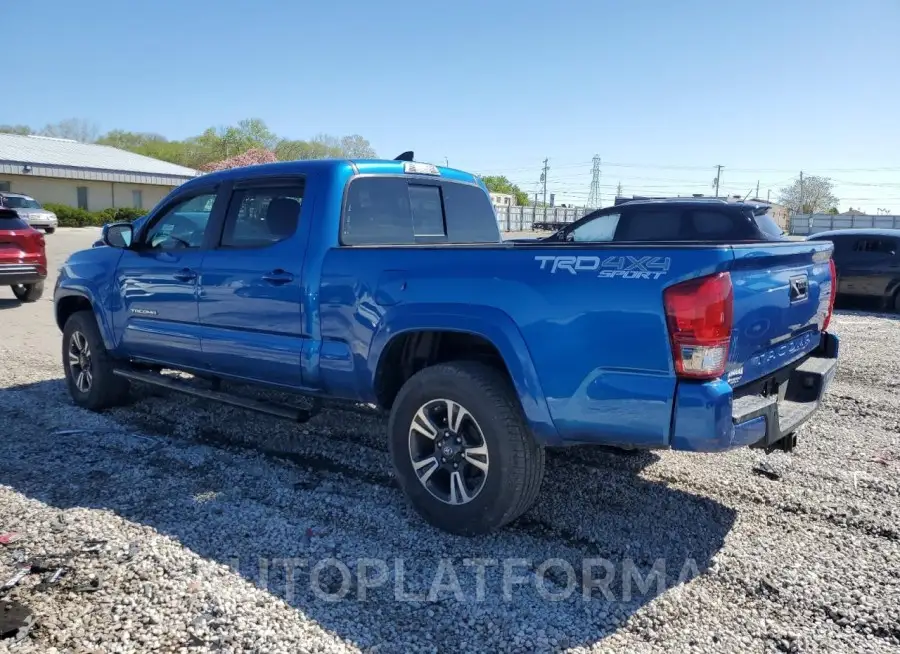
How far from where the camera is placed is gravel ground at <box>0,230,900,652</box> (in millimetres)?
2803

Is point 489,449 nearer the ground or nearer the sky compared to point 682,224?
nearer the ground

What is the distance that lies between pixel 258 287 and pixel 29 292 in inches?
446

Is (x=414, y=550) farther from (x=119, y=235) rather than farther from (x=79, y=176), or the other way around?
(x=79, y=176)

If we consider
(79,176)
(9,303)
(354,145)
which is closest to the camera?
(9,303)

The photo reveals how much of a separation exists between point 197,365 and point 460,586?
2.86 meters

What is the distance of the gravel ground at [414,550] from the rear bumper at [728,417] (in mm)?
652

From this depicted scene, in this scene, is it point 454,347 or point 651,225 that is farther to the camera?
point 651,225

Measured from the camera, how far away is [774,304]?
3.33 meters

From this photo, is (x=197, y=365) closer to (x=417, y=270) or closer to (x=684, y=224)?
(x=417, y=270)

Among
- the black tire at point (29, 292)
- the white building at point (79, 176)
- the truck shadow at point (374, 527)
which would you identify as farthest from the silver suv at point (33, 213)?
the truck shadow at point (374, 527)

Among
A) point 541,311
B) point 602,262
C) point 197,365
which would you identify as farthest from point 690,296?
point 197,365

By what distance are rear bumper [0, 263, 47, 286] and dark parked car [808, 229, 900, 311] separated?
1374cm

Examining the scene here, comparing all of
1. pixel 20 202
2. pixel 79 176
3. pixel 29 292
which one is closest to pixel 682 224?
pixel 29 292

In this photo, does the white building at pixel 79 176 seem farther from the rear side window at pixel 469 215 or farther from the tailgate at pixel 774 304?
the tailgate at pixel 774 304
